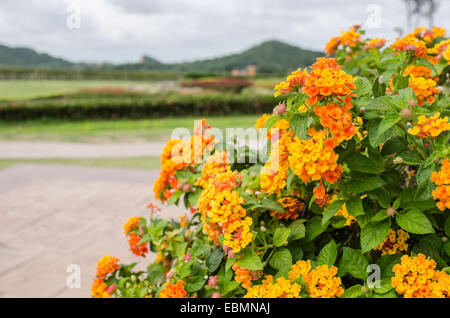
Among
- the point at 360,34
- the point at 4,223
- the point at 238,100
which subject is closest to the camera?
the point at 360,34

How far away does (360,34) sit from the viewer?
6.67 ft

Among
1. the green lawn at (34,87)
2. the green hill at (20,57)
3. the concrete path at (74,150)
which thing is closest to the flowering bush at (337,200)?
the concrete path at (74,150)

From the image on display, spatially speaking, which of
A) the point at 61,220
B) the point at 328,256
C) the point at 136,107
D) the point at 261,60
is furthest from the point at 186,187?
the point at 261,60

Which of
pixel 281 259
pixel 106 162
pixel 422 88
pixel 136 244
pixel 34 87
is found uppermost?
pixel 34 87

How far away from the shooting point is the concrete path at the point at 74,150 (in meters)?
6.83

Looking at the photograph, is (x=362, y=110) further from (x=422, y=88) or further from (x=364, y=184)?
(x=422, y=88)

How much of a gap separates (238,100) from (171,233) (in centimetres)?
1235

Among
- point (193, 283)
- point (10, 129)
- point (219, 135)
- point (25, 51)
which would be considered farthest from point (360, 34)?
point (25, 51)

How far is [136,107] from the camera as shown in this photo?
42.7ft

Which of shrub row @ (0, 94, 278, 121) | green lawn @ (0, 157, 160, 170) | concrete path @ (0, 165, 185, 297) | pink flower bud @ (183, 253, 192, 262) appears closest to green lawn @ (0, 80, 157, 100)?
shrub row @ (0, 94, 278, 121)

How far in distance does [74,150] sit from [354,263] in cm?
691

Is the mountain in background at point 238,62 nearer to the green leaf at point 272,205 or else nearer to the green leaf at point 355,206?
the green leaf at point 272,205

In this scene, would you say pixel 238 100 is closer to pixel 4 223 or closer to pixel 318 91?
pixel 4 223
